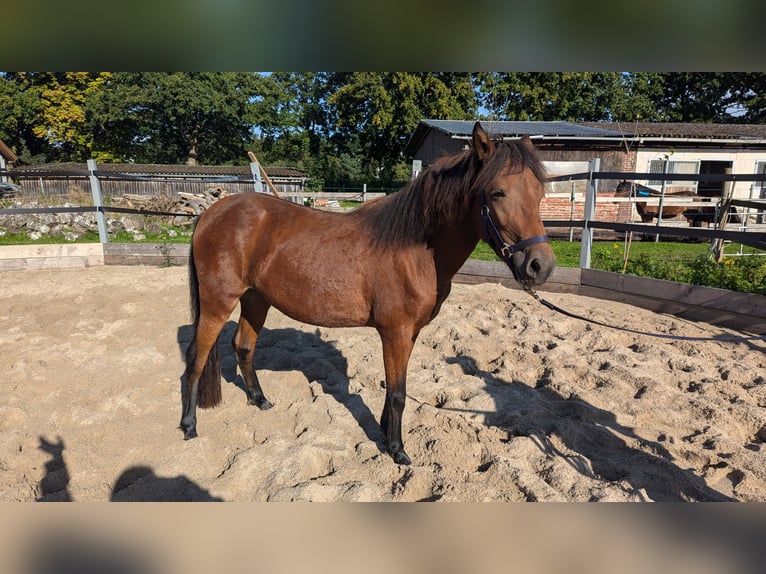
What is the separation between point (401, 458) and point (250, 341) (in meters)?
1.61

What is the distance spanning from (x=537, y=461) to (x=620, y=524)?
7.84 ft

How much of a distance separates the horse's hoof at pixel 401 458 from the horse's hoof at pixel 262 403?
1.15 m

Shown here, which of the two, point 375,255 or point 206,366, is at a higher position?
point 375,255

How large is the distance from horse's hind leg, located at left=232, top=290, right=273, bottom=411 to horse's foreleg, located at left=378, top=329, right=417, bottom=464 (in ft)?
3.59

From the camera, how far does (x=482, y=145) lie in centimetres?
236

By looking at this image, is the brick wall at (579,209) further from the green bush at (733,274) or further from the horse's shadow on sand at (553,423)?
the horse's shadow on sand at (553,423)

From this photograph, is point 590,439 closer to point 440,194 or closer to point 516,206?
point 516,206

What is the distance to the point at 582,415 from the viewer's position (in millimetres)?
3135

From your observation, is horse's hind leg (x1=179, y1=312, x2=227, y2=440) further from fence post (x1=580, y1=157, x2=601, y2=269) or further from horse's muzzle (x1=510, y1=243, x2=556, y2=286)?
fence post (x1=580, y1=157, x2=601, y2=269)

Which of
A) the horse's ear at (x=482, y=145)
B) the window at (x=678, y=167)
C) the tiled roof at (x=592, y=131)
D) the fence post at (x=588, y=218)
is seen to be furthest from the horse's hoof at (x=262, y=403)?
the window at (x=678, y=167)

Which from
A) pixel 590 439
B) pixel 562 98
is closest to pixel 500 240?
pixel 590 439

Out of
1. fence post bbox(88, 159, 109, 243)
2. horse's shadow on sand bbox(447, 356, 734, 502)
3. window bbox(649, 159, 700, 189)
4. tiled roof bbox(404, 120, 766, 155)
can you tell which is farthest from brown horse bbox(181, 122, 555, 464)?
window bbox(649, 159, 700, 189)

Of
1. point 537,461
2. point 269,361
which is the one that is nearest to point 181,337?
point 269,361
